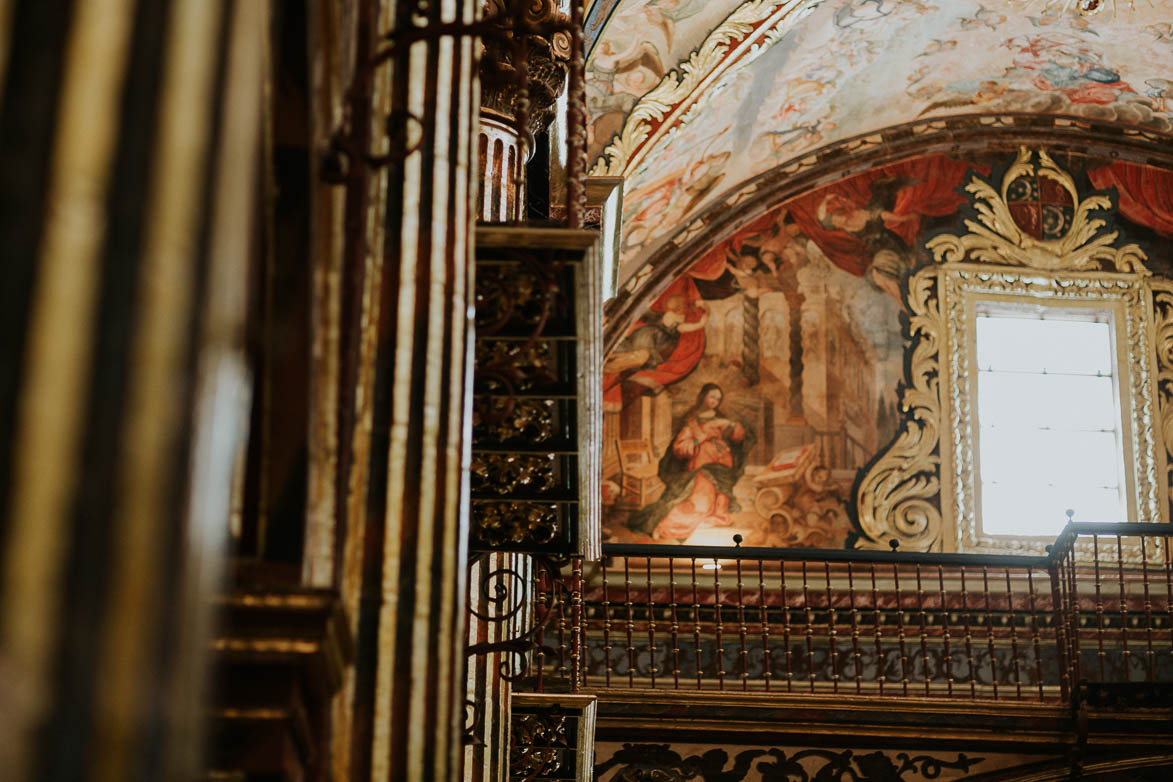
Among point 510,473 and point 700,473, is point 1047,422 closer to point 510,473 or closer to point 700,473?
point 700,473

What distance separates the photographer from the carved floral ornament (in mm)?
12906

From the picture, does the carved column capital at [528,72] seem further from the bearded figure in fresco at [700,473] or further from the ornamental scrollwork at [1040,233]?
the ornamental scrollwork at [1040,233]

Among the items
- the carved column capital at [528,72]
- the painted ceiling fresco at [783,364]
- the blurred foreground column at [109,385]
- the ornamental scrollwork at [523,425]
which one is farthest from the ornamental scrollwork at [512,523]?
the painted ceiling fresco at [783,364]

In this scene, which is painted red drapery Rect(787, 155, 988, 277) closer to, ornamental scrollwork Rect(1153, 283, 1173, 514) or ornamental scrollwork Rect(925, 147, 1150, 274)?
ornamental scrollwork Rect(925, 147, 1150, 274)

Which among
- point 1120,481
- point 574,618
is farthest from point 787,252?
point 574,618

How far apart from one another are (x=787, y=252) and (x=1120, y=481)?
125 inches

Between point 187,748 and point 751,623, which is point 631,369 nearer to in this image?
point 751,623

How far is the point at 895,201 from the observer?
1374cm

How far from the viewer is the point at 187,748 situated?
101 centimetres

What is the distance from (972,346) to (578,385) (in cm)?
903

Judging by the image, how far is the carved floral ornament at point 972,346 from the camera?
42.3 ft

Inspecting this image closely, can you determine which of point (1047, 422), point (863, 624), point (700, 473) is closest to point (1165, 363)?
point (1047, 422)

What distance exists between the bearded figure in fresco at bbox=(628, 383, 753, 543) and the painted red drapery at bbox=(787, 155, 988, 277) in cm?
156

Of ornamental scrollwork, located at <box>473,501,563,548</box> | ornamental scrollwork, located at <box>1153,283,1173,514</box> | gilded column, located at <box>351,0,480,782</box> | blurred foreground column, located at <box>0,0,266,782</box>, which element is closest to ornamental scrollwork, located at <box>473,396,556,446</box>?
ornamental scrollwork, located at <box>473,501,563,548</box>
